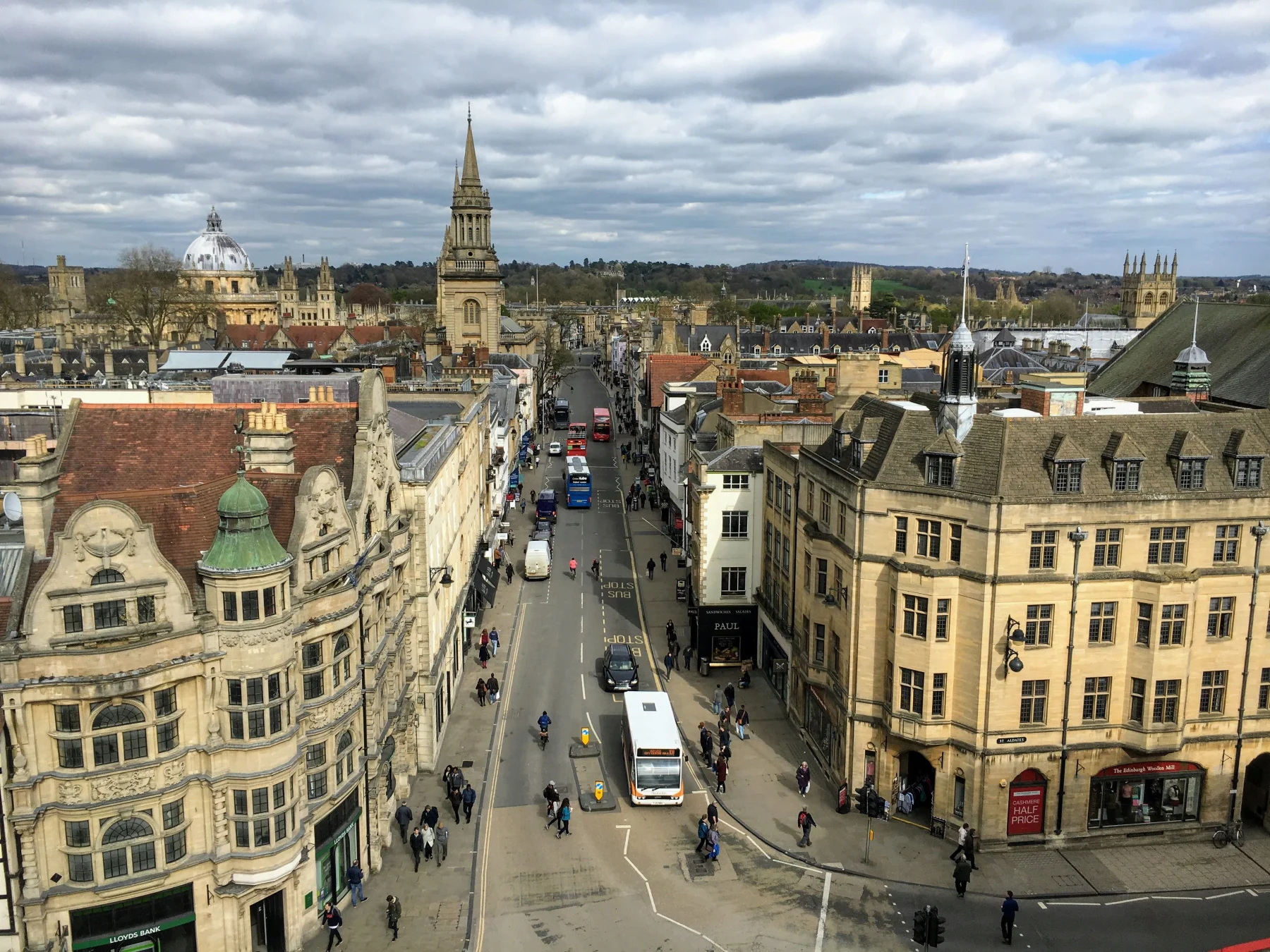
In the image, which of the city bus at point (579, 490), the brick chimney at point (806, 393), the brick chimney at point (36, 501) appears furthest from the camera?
the city bus at point (579, 490)

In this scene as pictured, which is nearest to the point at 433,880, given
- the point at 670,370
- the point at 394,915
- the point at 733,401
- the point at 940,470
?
the point at 394,915

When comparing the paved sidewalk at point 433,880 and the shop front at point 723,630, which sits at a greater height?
Answer: the shop front at point 723,630

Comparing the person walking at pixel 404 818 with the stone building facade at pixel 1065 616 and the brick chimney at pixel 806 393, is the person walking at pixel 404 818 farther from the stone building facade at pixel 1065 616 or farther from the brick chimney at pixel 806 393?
the brick chimney at pixel 806 393

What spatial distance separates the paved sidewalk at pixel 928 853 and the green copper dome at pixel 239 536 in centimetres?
1898

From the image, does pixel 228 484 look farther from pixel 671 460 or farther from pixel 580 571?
pixel 671 460

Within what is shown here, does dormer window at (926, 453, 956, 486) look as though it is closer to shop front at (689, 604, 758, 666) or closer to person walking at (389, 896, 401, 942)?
shop front at (689, 604, 758, 666)

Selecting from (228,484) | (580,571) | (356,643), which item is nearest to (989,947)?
(356,643)

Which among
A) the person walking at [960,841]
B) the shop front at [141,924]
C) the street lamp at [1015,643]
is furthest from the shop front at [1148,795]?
the shop front at [141,924]

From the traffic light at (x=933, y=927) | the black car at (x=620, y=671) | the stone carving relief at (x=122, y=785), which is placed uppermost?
the stone carving relief at (x=122, y=785)

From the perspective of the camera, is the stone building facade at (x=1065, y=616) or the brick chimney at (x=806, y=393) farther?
the brick chimney at (x=806, y=393)

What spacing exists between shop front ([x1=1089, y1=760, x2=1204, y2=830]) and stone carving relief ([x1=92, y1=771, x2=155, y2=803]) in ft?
95.7

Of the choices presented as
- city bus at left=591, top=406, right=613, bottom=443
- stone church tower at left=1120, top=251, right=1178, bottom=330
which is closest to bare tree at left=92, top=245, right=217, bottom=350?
city bus at left=591, top=406, right=613, bottom=443

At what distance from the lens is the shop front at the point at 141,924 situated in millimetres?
24016

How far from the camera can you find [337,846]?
28875mm
